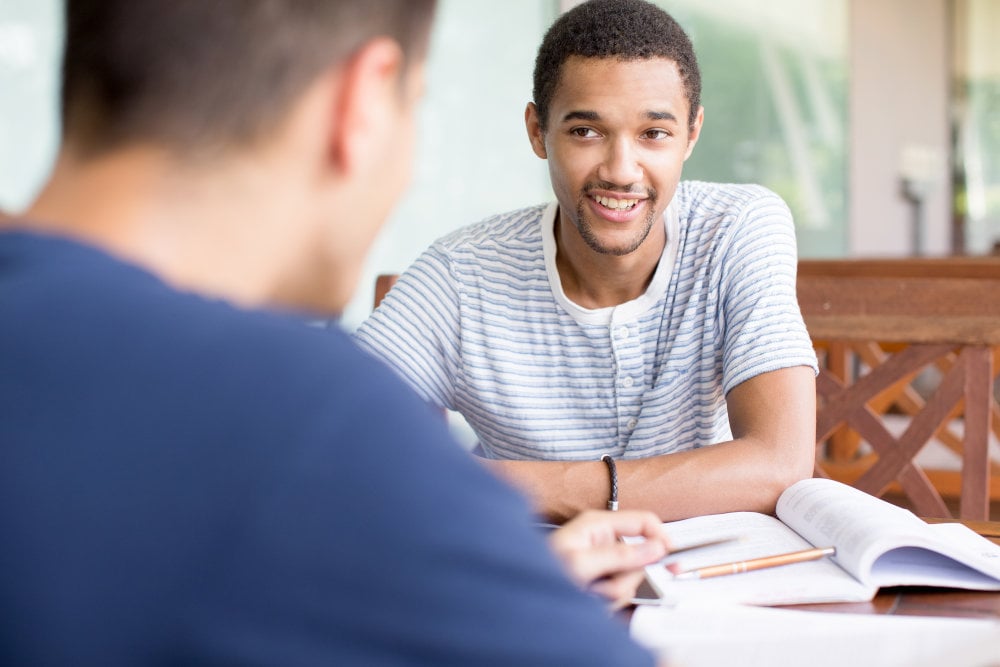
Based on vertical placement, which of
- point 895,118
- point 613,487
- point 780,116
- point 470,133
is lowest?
point 613,487

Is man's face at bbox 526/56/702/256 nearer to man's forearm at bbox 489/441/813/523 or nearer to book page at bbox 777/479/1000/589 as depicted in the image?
man's forearm at bbox 489/441/813/523

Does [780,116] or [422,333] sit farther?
[780,116]

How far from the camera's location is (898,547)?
107 cm

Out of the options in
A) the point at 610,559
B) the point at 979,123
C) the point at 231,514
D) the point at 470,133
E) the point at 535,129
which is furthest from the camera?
the point at 979,123

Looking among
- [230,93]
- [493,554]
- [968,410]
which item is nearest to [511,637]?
[493,554]

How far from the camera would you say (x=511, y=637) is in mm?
431

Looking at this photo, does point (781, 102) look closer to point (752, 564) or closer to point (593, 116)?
point (593, 116)

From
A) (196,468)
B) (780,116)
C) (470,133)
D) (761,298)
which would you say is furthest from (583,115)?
(780,116)

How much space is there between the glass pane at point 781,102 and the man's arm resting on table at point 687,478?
3999mm

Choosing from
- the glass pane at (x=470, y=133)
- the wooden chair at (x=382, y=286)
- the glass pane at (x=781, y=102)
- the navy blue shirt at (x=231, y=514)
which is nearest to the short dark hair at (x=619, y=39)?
the wooden chair at (x=382, y=286)

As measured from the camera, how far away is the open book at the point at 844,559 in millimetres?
981

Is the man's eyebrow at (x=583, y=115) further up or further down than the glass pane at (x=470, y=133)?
further down

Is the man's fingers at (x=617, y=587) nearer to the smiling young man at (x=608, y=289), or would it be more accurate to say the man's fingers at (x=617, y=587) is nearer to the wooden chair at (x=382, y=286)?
the smiling young man at (x=608, y=289)

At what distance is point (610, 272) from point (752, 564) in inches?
28.4
